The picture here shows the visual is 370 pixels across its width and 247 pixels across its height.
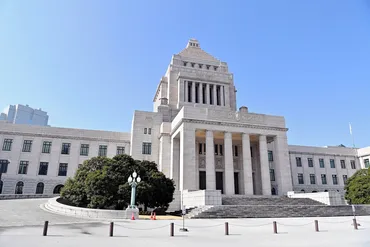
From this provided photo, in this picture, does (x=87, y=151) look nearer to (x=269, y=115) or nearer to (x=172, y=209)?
(x=172, y=209)

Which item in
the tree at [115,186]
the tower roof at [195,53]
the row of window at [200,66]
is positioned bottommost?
the tree at [115,186]

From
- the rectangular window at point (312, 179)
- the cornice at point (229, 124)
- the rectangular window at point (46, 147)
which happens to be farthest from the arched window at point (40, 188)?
the rectangular window at point (312, 179)

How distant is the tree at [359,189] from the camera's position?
1088 inches

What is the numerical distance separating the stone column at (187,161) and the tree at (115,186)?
3871 mm

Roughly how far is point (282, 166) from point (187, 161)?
12.1 m

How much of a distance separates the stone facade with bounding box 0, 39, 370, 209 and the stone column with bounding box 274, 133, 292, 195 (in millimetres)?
113

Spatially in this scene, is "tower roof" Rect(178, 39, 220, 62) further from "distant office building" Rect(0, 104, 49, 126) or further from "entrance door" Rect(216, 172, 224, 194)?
"distant office building" Rect(0, 104, 49, 126)

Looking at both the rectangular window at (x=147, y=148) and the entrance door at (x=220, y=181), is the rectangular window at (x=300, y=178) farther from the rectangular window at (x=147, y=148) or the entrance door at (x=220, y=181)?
the rectangular window at (x=147, y=148)

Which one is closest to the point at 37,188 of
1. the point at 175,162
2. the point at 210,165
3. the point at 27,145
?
the point at 27,145

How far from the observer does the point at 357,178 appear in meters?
Result: 29.9

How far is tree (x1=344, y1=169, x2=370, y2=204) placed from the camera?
27.6m

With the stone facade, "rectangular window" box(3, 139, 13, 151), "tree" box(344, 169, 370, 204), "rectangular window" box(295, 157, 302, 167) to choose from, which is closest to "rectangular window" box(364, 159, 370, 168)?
the stone facade

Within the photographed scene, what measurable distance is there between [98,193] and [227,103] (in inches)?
1132

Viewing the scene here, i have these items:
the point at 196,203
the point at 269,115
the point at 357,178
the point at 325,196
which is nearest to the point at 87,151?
the point at 196,203
